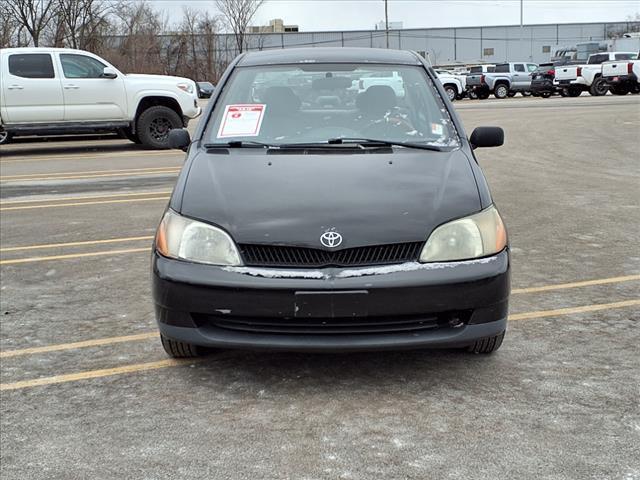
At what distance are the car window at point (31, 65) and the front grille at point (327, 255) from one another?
12.0m

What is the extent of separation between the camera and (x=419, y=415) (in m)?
3.11

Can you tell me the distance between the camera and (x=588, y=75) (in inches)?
1217

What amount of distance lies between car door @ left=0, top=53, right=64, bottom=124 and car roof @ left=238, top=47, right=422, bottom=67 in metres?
9.74

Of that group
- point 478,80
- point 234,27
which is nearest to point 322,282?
point 478,80

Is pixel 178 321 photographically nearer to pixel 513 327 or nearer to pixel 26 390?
pixel 26 390

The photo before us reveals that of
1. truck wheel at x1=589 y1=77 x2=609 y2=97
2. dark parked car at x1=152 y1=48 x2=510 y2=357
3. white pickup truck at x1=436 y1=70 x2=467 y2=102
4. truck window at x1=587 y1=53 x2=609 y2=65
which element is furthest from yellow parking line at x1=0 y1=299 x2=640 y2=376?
white pickup truck at x1=436 y1=70 x2=467 y2=102

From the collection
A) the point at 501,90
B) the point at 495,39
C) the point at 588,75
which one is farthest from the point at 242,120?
the point at 495,39

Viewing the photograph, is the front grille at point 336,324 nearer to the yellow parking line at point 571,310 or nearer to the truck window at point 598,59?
the yellow parking line at point 571,310

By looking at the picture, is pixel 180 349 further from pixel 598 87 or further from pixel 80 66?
pixel 598 87

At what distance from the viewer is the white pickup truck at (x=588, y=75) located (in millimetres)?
30906

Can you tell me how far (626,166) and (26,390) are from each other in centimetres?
944

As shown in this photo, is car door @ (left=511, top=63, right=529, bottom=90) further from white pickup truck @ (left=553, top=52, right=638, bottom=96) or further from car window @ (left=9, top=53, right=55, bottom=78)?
car window @ (left=9, top=53, right=55, bottom=78)

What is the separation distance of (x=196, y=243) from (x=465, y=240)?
1257 mm

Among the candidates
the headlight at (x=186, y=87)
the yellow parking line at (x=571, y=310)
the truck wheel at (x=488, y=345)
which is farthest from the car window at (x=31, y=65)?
the truck wheel at (x=488, y=345)
